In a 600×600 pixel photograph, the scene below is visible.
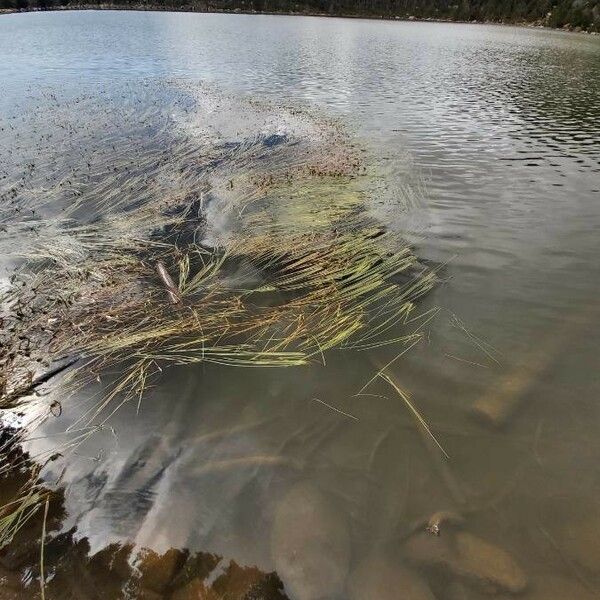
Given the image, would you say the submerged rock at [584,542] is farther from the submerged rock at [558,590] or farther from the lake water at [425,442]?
the submerged rock at [558,590]

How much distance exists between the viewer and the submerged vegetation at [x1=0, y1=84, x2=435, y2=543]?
19.1ft

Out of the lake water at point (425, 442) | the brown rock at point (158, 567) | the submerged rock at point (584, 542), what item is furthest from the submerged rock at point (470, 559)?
the brown rock at point (158, 567)

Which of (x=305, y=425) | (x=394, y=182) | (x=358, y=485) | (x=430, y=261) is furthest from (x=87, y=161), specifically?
(x=358, y=485)

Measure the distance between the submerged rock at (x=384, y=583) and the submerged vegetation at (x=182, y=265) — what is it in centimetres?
265

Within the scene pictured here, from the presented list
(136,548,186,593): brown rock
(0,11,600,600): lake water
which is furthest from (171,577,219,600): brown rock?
(0,11,600,600): lake water

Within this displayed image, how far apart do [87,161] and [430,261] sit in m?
11.0

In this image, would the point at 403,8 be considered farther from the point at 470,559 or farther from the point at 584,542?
the point at 470,559

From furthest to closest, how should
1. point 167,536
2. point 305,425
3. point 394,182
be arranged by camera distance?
point 394,182 < point 305,425 < point 167,536

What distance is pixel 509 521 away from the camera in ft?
13.3

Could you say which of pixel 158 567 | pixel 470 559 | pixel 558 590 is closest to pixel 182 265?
pixel 158 567

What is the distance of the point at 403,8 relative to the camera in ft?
275

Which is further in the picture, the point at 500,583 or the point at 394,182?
the point at 394,182

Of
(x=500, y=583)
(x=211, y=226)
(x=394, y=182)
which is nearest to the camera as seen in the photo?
(x=500, y=583)

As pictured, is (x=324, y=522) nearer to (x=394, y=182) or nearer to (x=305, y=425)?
(x=305, y=425)
